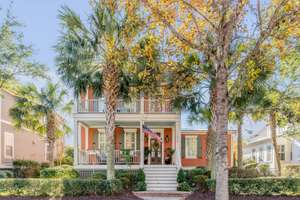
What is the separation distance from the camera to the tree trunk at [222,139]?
10.4 m

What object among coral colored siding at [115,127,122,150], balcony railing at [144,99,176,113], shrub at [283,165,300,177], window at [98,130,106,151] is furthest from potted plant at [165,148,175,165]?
shrub at [283,165,300,177]

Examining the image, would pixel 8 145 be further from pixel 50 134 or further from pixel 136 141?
pixel 136 141

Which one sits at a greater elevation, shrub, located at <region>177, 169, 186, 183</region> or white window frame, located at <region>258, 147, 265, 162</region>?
shrub, located at <region>177, 169, 186, 183</region>

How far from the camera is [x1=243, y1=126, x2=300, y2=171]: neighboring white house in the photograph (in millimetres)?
31219

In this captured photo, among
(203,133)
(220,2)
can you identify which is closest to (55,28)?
(220,2)

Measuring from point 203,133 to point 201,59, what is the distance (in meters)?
10.7

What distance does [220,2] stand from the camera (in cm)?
1045

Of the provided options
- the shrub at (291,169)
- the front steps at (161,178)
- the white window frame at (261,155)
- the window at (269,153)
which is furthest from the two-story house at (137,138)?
the white window frame at (261,155)

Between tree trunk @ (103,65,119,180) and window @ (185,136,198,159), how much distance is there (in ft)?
35.7

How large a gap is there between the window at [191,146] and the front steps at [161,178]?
6572 millimetres

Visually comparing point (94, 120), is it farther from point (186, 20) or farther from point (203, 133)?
point (186, 20)

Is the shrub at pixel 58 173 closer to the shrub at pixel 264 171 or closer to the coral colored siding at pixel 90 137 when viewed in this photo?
the coral colored siding at pixel 90 137

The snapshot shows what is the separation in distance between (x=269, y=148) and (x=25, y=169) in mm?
22153

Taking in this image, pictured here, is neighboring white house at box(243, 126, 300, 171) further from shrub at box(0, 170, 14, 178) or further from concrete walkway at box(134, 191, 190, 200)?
shrub at box(0, 170, 14, 178)
